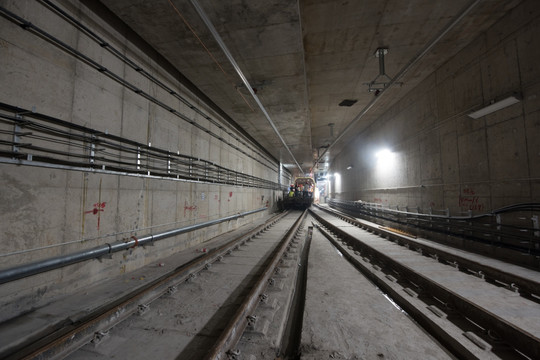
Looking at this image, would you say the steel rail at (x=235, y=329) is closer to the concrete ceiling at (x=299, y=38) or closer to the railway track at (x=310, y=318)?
the railway track at (x=310, y=318)

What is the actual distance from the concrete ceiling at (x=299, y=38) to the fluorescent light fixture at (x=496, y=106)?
6.50 ft

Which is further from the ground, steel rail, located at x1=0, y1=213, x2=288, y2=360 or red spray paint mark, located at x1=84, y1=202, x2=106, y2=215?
red spray paint mark, located at x1=84, y1=202, x2=106, y2=215

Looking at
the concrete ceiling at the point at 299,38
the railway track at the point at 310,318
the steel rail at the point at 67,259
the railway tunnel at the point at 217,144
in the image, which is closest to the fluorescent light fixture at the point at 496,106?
the railway tunnel at the point at 217,144

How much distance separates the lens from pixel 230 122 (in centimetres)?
1012

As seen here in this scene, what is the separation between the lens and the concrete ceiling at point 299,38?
405 centimetres

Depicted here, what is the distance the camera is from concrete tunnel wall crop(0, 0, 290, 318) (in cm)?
286

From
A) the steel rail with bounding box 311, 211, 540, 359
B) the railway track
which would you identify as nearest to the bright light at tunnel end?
the railway track

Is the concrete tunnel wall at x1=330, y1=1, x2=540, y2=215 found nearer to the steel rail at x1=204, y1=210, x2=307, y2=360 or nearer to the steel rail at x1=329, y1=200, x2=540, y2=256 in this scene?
the steel rail at x1=329, y1=200, x2=540, y2=256

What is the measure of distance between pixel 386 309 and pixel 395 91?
8669mm

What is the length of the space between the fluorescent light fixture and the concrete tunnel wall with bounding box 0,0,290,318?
8038 mm

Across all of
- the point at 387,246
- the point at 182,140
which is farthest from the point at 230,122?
the point at 387,246

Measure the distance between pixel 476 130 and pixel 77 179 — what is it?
30.4 ft

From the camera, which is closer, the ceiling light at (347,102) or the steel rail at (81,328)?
the steel rail at (81,328)

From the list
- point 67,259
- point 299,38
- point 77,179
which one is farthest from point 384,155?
point 67,259
